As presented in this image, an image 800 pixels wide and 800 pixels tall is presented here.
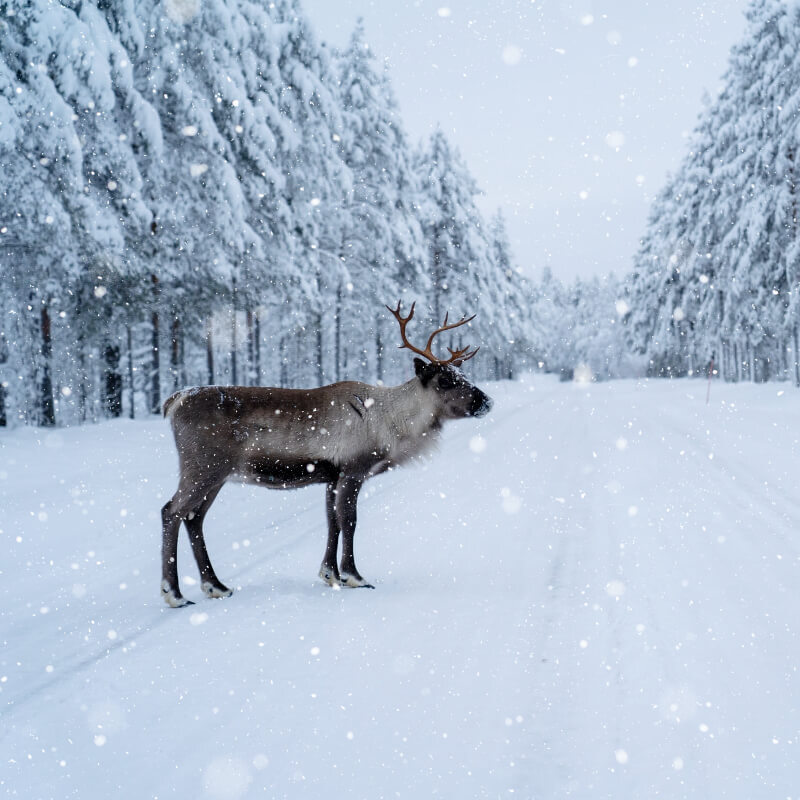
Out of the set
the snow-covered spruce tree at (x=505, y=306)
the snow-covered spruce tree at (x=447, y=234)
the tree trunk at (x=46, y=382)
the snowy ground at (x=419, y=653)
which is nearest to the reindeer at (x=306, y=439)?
the snowy ground at (x=419, y=653)

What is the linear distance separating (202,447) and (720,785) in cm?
395

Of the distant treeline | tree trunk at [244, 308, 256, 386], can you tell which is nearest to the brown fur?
the distant treeline

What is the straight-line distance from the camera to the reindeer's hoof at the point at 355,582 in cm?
535

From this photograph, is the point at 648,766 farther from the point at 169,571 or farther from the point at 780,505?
the point at 780,505

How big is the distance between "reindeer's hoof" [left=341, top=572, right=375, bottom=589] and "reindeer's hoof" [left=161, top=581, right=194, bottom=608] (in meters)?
1.18

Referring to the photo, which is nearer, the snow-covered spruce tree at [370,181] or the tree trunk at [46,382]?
the tree trunk at [46,382]

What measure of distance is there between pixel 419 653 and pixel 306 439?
6.79ft

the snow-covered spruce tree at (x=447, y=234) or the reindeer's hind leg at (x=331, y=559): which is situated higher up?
the snow-covered spruce tree at (x=447, y=234)

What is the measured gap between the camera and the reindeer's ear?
5852 mm

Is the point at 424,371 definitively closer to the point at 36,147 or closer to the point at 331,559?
the point at 331,559

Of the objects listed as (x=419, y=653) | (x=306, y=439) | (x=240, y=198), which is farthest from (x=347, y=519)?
(x=240, y=198)

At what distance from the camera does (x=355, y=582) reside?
17.5 ft

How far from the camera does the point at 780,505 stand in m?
7.69

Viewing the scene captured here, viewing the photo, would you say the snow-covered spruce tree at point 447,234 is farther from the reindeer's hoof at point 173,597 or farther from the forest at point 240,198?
the reindeer's hoof at point 173,597
